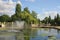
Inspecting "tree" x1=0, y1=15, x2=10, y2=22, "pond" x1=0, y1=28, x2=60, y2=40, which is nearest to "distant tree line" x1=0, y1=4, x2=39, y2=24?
"tree" x1=0, y1=15, x2=10, y2=22

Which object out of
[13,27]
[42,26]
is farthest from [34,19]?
[13,27]

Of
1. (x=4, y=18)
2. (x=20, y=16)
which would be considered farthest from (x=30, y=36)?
(x=4, y=18)

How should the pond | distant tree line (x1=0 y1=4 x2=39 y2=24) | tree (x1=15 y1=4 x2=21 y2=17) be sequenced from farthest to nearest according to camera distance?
distant tree line (x1=0 y1=4 x2=39 y2=24)
tree (x1=15 y1=4 x2=21 y2=17)
the pond

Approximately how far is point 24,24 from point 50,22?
338 cm

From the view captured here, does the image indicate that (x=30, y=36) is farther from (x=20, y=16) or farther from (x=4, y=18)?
(x=4, y=18)

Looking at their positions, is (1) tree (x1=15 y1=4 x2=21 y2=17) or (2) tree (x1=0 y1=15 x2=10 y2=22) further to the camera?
(2) tree (x1=0 y1=15 x2=10 y2=22)

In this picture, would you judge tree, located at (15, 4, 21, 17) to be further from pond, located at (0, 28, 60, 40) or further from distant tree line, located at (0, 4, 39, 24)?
pond, located at (0, 28, 60, 40)

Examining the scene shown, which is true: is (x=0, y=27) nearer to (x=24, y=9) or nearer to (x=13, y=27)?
(x=13, y=27)

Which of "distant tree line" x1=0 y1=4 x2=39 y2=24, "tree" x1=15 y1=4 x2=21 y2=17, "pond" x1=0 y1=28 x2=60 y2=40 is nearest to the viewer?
"pond" x1=0 y1=28 x2=60 y2=40

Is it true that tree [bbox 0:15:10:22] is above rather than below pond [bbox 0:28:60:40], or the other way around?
above

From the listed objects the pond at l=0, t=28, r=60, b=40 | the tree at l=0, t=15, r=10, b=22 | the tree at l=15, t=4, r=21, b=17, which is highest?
the tree at l=15, t=4, r=21, b=17

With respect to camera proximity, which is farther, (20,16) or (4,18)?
(4,18)

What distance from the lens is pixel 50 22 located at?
17672mm

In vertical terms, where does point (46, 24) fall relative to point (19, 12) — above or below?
below
